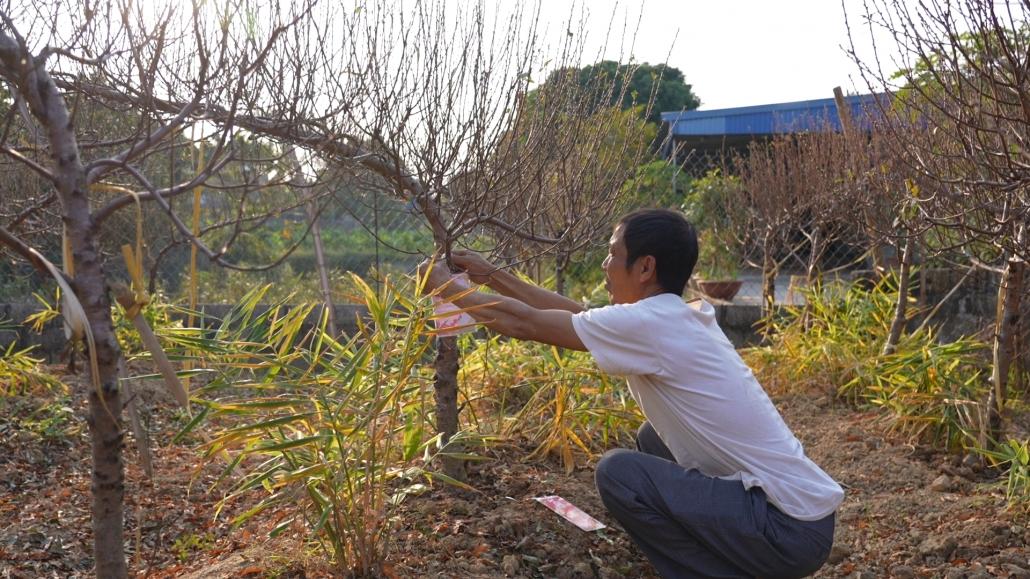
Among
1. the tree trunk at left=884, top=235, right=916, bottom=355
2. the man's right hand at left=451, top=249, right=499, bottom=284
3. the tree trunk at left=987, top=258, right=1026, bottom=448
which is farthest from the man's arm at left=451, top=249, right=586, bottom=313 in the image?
the tree trunk at left=884, top=235, right=916, bottom=355

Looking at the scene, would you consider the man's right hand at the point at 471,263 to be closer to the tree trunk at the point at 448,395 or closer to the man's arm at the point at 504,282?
the man's arm at the point at 504,282

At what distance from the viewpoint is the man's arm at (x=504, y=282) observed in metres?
2.97

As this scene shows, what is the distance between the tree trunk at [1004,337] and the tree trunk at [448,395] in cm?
254

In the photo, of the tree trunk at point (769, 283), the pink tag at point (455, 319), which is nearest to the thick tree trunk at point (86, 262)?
the pink tag at point (455, 319)

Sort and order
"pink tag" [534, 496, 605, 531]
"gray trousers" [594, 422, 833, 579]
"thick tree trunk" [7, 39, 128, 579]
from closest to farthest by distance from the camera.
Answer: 1. "thick tree trunk" [7, 39, 128, 579]
2. "gray trousers" [594, 422, 833, 579]
3. "pink tag" [534, 496, 605, 531]

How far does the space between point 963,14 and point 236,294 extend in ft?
22.5

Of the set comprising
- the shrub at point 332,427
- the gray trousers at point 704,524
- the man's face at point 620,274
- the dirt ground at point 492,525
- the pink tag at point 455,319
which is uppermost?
the man's face at point 620,274

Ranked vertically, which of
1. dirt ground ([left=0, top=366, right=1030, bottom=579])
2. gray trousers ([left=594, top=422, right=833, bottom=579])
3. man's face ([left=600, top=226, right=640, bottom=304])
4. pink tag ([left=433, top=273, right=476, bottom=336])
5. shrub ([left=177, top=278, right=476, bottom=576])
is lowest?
dirt ground ([left=0, top=366, right=1030, bottom=579])

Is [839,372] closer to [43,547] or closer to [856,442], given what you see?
[856,442]

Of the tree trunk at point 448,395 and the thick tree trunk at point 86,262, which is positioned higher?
the thick tree trunk at point 86,262

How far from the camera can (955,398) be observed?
459 cm

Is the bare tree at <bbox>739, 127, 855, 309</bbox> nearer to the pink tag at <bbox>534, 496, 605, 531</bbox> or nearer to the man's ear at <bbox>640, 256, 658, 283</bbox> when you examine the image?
the pink tag at <bbox>534, 496, 605, 531</bbox>

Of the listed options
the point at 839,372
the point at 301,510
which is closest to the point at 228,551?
the point at 301,510

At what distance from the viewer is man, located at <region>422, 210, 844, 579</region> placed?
259 cm
